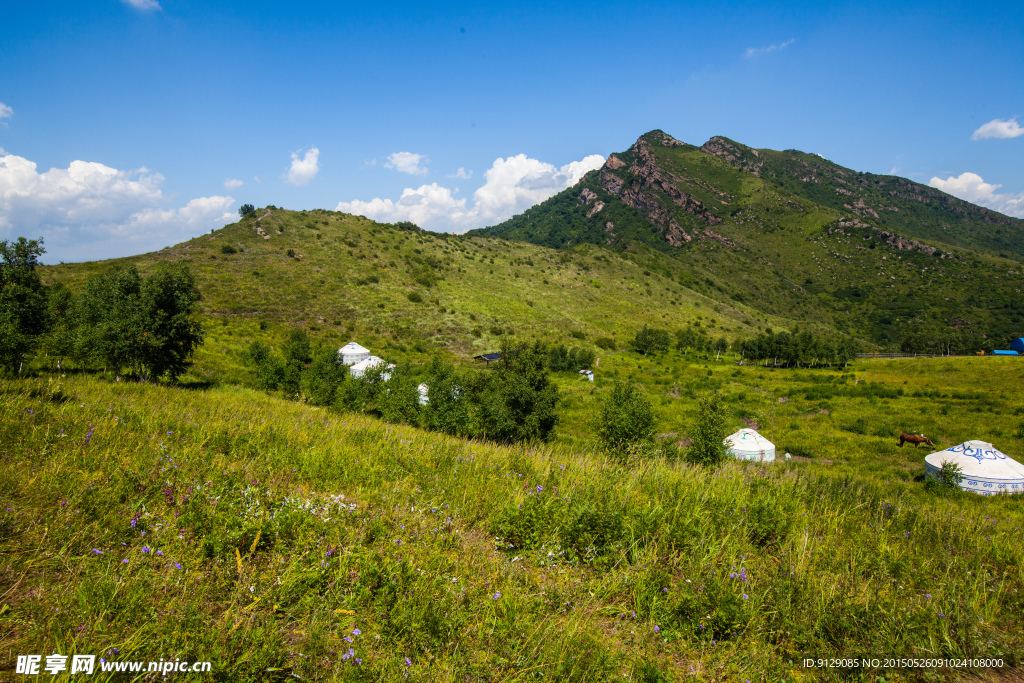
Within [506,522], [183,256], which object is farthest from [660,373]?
[183,256]

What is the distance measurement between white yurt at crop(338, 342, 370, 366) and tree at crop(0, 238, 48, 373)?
77.0 feet

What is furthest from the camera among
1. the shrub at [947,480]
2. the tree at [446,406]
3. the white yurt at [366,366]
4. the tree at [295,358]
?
the white yurt at [366,366]

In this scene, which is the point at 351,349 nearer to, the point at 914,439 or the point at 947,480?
the point at 947,480

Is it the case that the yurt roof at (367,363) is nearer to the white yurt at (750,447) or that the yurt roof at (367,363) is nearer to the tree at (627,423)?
the tree at (627,423)

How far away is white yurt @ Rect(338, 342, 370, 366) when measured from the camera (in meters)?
41.8

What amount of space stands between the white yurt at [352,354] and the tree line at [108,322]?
18220 mm

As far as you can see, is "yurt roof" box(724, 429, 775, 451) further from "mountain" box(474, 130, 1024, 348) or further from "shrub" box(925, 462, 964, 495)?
"mountain" box(474, 130, 1024, 348)

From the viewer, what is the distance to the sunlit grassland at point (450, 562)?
2.29m

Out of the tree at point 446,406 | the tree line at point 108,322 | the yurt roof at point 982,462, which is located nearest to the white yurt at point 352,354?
the tree at point 446,406

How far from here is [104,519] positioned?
297 centimetres

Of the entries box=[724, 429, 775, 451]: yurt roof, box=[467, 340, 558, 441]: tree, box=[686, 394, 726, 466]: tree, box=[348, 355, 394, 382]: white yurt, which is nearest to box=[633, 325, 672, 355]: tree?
→ box=[724, 429, 775, 451]: yurt roof

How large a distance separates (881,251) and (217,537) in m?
197

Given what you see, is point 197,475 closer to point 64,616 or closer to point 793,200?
point 64,616

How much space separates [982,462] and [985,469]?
0.41m
